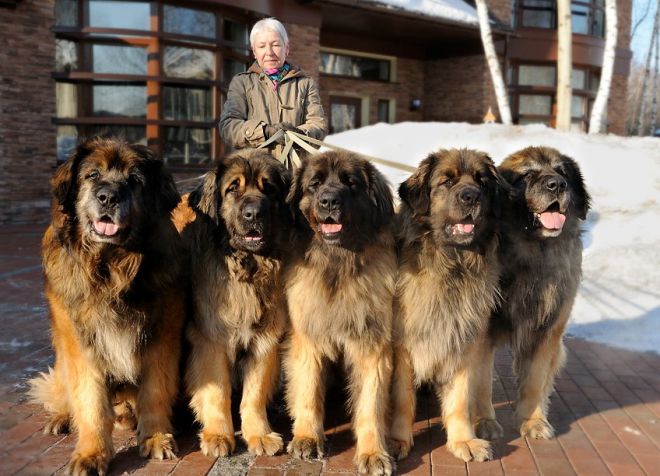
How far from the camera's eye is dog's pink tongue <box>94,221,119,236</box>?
9.95 ft

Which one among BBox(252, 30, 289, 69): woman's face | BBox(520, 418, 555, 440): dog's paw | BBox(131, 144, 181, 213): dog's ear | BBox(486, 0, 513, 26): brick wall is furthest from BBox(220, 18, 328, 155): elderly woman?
BBox(486, 0, 513, 26): brick wall

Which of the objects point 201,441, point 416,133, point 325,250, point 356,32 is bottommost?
point 201,441

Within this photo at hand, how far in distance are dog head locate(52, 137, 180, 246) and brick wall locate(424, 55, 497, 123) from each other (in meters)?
17.6

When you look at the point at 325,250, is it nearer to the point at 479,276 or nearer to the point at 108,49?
the point at 479,276

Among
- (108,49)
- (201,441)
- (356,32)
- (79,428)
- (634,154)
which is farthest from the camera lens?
(356,32)

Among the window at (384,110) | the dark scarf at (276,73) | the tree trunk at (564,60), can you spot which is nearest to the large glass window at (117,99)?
the dark scarf at (276,73)

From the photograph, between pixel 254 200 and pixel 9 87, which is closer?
pixel 254 200

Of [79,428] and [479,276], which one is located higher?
[479,276]

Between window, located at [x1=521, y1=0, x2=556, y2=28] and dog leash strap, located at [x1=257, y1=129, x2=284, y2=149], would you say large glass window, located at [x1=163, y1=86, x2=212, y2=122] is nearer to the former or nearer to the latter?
dog leash strap, located at [x1=257, y1=129, x2=284, y2=149]

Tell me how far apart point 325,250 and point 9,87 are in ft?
38.3

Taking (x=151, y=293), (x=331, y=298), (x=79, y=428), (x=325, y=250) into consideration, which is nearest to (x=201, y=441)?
(x=79, y=428)

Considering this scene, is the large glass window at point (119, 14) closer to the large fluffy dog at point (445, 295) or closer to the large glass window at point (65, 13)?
the large glass window at point (65, 13)

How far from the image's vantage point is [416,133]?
13.2 metres

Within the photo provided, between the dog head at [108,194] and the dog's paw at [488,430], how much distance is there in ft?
8.13
